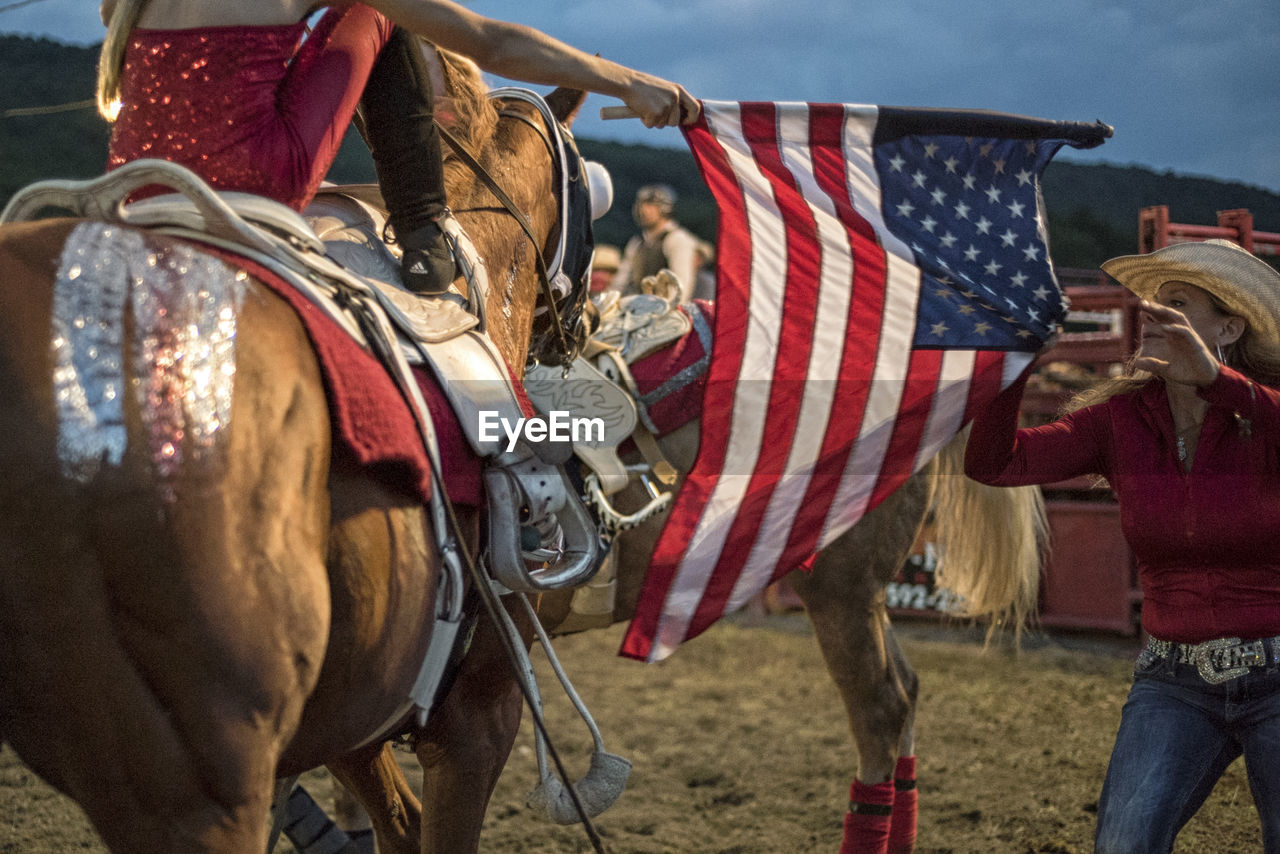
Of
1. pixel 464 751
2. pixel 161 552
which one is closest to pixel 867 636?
pixel 464 751

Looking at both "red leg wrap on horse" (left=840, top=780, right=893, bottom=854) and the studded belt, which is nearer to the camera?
the studded belt

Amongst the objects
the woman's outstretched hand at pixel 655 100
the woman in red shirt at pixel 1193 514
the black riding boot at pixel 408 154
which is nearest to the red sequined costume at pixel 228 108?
the black riding boot at pixel 408 154

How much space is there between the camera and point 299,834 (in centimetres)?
321

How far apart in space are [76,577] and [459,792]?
1157 mm

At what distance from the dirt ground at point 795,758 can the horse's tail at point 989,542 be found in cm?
88

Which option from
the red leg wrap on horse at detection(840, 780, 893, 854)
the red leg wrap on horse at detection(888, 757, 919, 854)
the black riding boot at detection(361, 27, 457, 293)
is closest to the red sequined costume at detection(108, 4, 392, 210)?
the black riding boot at detection(361, 27, 457, 293)

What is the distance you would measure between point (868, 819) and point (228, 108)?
10.1ft

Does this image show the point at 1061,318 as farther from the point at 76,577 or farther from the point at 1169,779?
the point at 76,577

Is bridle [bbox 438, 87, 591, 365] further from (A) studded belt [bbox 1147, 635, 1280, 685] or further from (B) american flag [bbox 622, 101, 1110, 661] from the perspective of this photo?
(A) studded belt [bbox 1147, 635, 1280, 685]

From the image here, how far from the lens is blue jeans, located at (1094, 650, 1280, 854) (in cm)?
237

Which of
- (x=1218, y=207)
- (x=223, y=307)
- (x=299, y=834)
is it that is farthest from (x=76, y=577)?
(x=1218, y=207)

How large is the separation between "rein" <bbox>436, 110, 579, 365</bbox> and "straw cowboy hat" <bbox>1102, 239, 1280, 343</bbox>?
1.55 meters

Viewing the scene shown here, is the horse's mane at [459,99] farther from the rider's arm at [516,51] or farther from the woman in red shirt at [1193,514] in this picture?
the woman in red shirt at [1193,514]

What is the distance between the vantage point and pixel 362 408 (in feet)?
5.59
